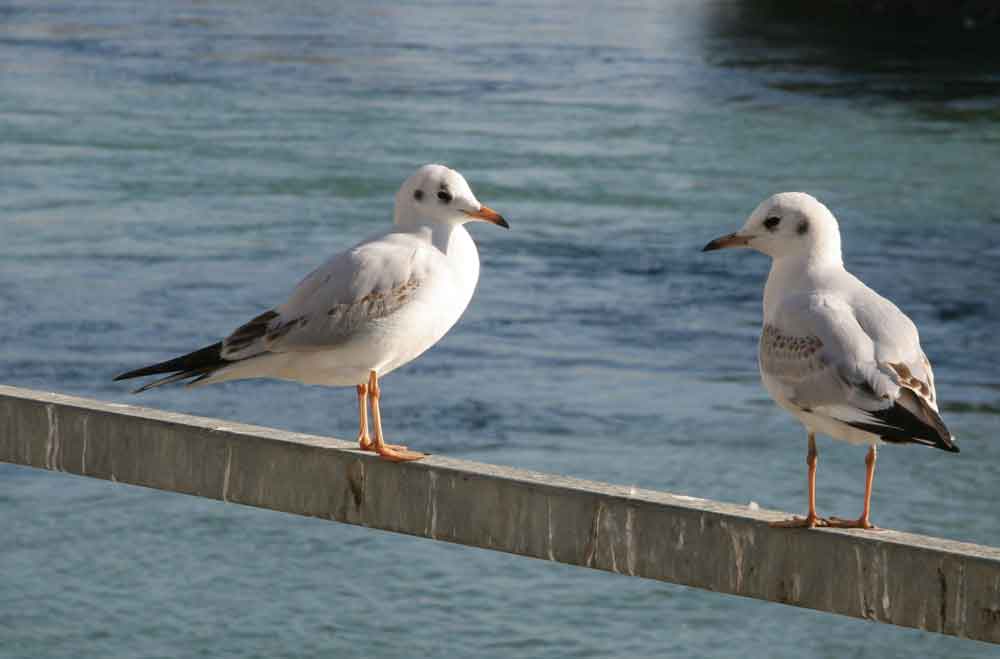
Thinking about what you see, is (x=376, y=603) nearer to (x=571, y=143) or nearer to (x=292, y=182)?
(x=292, y=182)

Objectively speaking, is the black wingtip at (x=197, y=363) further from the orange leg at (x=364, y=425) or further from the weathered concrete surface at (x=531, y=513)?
the orange leg at (x=364, y=425)

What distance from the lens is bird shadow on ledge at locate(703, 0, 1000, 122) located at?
108 feet

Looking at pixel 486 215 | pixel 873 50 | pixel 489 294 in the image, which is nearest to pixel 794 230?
pixel 486 215

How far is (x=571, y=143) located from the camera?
84.1 feet

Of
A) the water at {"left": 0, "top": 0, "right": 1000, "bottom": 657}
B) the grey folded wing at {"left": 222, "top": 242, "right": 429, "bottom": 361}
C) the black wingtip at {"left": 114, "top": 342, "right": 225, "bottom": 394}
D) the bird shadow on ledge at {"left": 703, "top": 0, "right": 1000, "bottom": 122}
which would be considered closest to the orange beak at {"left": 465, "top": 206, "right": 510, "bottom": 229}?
the grey folded wing at {"left": 222, "top": 242, "right": 429, "bottom": 361}

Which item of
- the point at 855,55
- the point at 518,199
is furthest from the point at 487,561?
the point at 855,55

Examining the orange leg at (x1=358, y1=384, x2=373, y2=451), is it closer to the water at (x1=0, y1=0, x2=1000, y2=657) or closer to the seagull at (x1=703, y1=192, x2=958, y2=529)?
the seagull at (x1=703, y1=192, x2=958, y2=529)

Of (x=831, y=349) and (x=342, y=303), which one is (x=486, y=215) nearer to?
(x=342, y=303)

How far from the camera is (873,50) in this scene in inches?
1682

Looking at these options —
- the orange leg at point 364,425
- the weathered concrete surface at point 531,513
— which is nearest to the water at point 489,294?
the orange leg at point 364,425

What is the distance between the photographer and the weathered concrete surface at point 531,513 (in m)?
3.59

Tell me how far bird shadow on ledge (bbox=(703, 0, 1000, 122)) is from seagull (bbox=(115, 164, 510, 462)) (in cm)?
2589

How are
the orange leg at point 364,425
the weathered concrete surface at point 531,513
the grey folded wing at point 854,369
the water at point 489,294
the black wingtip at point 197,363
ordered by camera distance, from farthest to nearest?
1. the water at point 489,294
2. the black wingtip at point 197,363
3. the orange leg at point 364,425
4. the grey folded wing at point 854,369
5. the weathered concrete surface at point 531,513

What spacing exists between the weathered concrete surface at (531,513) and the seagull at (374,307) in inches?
11.7
